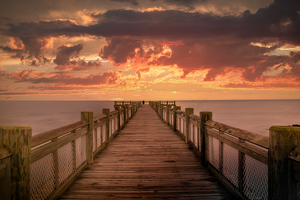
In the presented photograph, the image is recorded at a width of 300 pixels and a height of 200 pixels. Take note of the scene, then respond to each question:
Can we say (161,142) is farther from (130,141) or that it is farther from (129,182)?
(129,182)

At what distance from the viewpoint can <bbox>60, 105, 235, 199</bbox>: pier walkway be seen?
350cm

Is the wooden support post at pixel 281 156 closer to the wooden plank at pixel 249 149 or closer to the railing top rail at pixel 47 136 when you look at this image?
the wooden plank at pixel 249 149

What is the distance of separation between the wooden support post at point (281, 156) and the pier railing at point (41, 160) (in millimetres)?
3120

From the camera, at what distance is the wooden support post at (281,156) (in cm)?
218

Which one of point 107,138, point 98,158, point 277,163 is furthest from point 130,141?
point 277,163

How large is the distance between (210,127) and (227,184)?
4.72 ft

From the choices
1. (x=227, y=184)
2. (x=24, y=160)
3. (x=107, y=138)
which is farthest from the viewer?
(x=107, y=138)

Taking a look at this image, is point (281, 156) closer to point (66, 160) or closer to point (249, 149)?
point (249, 149)

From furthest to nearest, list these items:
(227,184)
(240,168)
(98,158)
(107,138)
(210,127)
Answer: (107,138), (98,158), (210,127), (227,184), (240,168)

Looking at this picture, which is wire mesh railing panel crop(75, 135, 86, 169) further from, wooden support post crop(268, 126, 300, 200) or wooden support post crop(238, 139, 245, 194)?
wooden support post crop(268, 126, 300, 200)

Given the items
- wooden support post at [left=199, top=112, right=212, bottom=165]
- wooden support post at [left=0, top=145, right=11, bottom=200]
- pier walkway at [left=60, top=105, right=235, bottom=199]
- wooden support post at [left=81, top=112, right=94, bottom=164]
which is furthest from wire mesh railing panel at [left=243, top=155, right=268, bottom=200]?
wooden support post at [left=81, top=112, right=94, bottom=164]

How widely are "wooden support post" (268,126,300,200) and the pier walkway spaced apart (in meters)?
1.30

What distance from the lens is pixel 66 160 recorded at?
3924mm

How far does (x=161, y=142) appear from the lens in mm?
7754
